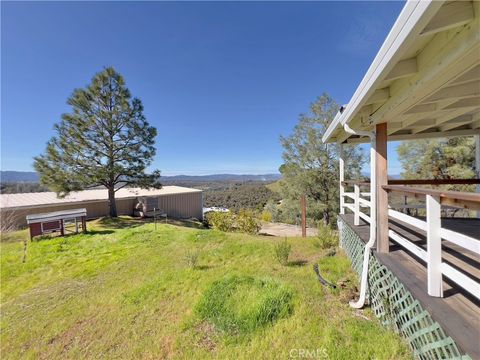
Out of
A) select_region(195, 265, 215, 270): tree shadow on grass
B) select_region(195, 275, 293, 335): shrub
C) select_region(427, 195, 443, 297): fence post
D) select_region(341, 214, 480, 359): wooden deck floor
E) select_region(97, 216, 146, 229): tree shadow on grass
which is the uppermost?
select_region(427, 195, 443, 297): fence post

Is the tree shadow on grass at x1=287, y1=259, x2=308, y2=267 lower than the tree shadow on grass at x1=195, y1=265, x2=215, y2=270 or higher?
higher

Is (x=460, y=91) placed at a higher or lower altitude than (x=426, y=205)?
higher

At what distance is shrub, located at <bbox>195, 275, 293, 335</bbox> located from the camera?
9.07 feet

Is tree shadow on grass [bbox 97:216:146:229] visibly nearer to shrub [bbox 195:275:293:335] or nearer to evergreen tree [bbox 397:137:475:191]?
shrub [bbox 195:275:293:335]

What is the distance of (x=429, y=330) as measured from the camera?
1.64 meters

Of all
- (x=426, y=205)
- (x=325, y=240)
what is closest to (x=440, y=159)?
(x=325, y=240)

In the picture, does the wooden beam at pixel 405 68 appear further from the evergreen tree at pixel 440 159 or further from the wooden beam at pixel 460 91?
the evergreen tree at pixel 440 159

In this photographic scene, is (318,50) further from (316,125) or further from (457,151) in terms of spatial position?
(457,151)

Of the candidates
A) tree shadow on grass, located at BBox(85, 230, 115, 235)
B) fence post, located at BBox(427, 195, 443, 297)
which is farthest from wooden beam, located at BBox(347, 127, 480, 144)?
tree shadow on grass, located at BBox(85, 230, 115, 235)

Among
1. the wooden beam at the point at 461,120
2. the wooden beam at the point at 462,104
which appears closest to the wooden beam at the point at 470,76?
the wooden beam at the point at 462,104

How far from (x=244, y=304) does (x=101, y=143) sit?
39.5ft

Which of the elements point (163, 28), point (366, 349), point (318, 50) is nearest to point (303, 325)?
point (366, 349)

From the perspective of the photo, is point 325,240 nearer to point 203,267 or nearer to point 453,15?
point 203,267

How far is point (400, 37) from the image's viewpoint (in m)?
1.40
